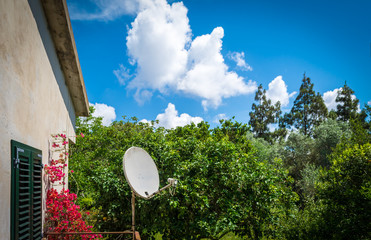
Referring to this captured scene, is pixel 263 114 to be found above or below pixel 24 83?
above

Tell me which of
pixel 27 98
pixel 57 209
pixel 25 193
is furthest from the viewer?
pixel 57 209

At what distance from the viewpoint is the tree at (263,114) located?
4122 centimetres

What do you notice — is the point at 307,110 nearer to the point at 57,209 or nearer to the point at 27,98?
the point at 57,209

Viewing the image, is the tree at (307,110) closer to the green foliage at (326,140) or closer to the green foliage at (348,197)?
the green foliage at (326,140)

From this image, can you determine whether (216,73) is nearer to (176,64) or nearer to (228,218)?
(176,64)

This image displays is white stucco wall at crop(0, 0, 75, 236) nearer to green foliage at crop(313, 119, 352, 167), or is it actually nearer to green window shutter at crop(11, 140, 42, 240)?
green window shutter at crop(11, 140, 42, 240)

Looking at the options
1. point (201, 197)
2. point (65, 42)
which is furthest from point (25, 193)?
point (201, 197)

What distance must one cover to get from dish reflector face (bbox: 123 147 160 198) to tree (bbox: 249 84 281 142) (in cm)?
3729

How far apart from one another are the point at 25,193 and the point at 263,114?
42.0 meters

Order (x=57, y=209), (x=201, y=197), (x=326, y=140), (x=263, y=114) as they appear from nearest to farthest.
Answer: (x=57, y=209)
(x=201, y=197)
(x=326, y=140)
(x=263, y=114)

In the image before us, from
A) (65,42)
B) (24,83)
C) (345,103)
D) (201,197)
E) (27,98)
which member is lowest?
(201,197)

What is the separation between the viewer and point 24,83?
3.41 meters

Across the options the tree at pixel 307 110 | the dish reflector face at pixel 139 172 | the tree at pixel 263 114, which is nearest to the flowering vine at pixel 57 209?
the dish reflector face at pixel 139 172

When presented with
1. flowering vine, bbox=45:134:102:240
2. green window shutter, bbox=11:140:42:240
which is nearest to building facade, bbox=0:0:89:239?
green window shutter, bbox=11:140:42:240
